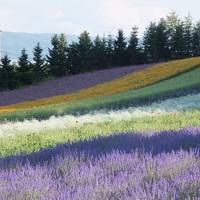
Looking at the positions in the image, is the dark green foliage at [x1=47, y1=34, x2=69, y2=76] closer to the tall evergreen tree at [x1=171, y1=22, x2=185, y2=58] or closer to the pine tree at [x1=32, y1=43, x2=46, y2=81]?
the pine tree at [x1=32, y1=43, x2=46, y2=81]

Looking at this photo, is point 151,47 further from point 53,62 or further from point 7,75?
point 7,75

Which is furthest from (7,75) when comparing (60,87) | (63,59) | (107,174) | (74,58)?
(107,174)

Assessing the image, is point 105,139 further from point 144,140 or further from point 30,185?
point 30,185

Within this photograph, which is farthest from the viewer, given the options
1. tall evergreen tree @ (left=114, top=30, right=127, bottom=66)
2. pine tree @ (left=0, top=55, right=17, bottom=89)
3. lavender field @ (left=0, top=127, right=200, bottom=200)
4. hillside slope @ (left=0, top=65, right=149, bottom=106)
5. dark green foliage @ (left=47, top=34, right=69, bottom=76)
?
tall evergreen tree @ (left=114, top=30, right=127, bottom=66)

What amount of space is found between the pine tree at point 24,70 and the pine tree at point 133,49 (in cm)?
1251

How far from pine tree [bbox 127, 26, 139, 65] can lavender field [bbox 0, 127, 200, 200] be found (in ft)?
197

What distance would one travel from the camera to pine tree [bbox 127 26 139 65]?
2618 inches

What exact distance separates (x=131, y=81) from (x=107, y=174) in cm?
3984

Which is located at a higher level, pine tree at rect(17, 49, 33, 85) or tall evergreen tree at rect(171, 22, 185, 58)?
tall evergreen tree at rect(171, 22, 185, 58)

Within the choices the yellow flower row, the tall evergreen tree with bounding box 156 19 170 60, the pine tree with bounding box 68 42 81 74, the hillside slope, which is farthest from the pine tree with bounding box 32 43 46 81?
the yellow flower row

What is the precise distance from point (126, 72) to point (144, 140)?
45.1m

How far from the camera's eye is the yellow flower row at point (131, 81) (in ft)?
130

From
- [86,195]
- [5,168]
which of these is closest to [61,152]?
[5,168]

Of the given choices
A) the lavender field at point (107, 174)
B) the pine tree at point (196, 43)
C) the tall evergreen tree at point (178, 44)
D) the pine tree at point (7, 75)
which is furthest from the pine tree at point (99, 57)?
the lavender field at point (107, 174)
